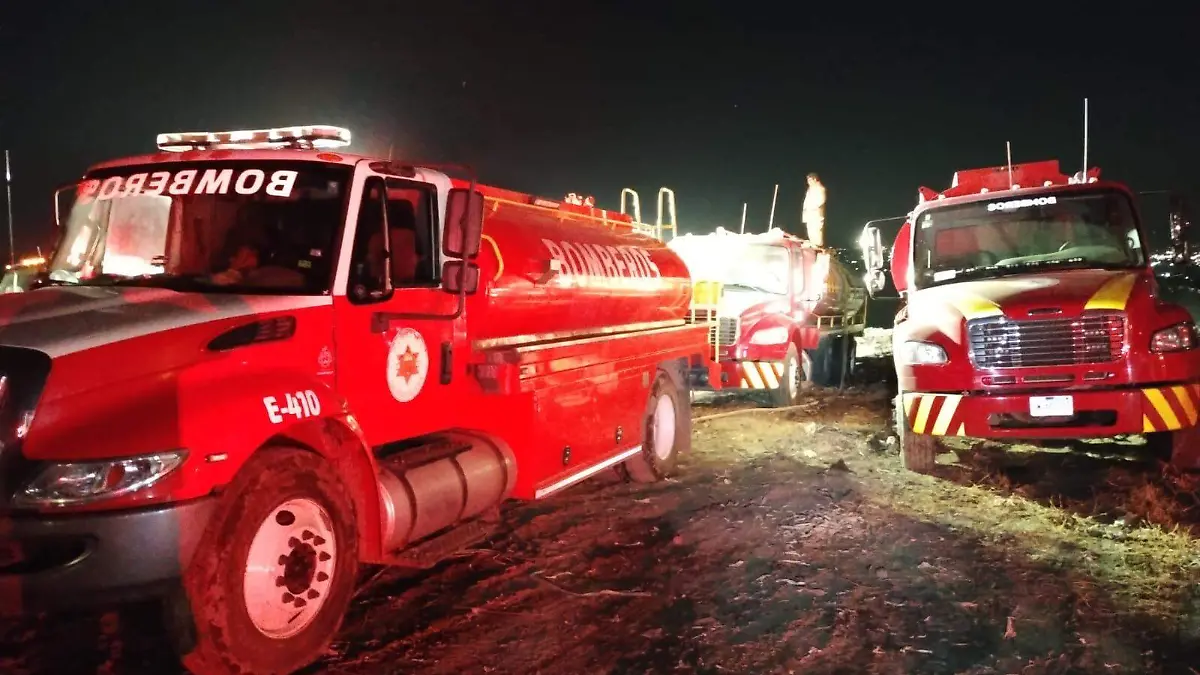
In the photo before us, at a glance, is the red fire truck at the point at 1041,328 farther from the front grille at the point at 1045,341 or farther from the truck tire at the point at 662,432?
the truck tire at the point at 662,432

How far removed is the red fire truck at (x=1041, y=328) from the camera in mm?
7262

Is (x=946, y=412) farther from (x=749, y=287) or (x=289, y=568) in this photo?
(x=749, y=287)

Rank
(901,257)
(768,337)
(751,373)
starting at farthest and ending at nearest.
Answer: (768,337) < (751,373) < (901,257)

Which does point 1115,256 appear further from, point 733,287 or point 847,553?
point 733,287

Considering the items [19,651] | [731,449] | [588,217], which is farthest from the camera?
[731,449]

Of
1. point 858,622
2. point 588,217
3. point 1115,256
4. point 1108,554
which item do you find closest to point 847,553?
point 858,622

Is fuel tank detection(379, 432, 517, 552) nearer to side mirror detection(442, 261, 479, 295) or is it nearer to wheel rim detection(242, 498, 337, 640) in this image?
wheel rim detection(242, 498, 337, 640)

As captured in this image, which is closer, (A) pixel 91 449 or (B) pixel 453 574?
(A) pixel 91 449

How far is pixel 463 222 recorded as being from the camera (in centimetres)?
496

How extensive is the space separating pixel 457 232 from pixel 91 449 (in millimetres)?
2238

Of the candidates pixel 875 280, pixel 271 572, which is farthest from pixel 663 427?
pixel 271 572

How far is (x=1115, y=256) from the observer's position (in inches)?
324

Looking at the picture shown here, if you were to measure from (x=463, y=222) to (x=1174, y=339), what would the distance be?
6.00 metres

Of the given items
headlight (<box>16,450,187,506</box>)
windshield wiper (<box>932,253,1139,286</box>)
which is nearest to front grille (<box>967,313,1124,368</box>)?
windshield wiper (<box>932,253,1139,286</box>)
